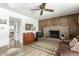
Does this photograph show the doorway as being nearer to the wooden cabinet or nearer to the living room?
the living room

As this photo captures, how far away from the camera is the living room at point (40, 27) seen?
5.74 ft

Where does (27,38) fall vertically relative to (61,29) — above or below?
below

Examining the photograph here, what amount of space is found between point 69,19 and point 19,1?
1144 mm

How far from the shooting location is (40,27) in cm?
206

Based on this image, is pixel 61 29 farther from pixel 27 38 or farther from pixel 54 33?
pixel 27 38

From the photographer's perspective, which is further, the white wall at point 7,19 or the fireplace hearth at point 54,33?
the fireplace hearth at point 54,33

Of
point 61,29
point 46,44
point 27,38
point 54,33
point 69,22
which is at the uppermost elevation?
point 69,22

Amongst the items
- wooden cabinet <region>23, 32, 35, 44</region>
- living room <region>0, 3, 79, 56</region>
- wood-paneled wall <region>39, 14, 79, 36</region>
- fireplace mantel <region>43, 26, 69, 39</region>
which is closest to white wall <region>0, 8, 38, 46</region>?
living room <region>0, 3, 79, 56</region>

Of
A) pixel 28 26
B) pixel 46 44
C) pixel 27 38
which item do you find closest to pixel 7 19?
pixel 28 26

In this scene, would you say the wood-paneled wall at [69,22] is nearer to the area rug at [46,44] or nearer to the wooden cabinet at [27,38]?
the area rug at [46,44]

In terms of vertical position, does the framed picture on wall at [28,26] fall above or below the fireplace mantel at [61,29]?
above

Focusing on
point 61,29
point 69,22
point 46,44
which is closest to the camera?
point 69,22

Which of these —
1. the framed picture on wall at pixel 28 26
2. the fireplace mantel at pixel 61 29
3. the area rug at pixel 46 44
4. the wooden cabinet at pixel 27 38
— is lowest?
the area rug at pixel 46 44

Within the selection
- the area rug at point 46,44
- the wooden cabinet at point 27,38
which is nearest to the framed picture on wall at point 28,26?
the wooden cabinet at point 27,38
